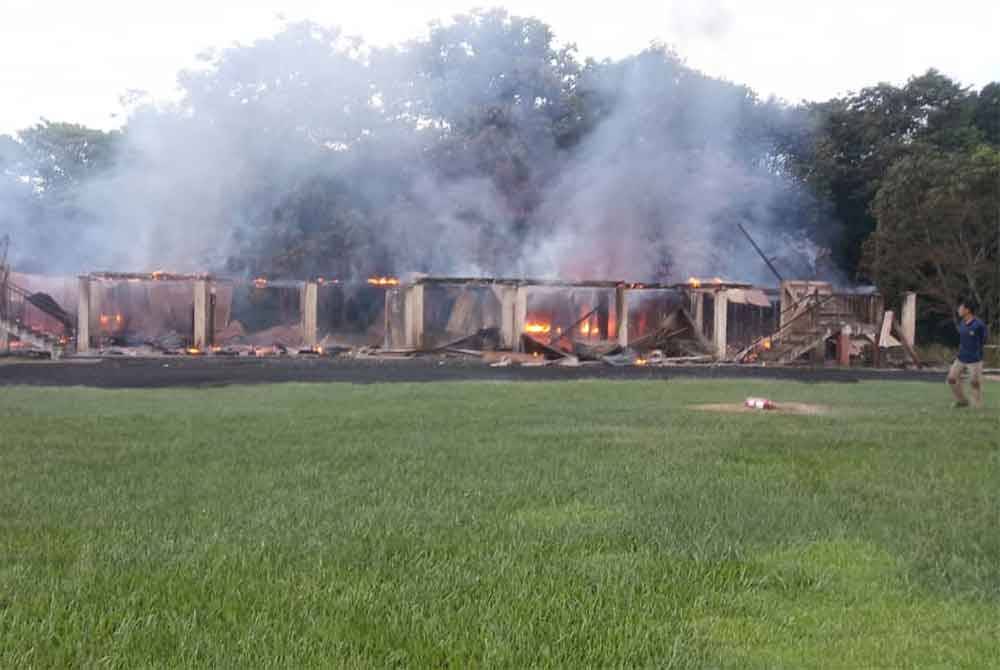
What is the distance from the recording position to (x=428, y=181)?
39.4m

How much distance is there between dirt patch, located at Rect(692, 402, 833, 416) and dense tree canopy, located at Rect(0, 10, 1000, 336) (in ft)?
78.5

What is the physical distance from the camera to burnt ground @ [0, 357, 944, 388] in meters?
20.3

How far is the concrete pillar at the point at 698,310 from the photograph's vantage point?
35188mm

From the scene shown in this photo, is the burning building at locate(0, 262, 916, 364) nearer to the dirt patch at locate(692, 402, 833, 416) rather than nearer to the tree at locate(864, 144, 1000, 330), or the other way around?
the tree at locate(864, 144, 1000, 330)

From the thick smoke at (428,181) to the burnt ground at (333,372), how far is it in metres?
10.1

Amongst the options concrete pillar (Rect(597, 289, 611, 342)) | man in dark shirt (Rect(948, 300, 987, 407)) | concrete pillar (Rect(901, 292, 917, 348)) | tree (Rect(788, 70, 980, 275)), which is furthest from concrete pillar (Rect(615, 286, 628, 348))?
man in dark shirt (Rect(948, 300, 987, 407))

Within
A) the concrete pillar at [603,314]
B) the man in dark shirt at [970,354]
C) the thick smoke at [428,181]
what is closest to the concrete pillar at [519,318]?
the concrete pillar at [603,314]

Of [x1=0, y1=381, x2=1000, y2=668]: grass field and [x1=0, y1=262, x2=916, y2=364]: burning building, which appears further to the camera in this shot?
[x1=0, y1=262, x2=916, y2=364]: burning building

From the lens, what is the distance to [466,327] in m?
37.6

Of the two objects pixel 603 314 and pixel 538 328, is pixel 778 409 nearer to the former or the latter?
pixel 538 328

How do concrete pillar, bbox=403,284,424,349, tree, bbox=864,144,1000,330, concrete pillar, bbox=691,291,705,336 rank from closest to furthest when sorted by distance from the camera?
tree, bbox=864,144,1000,330, concrete pillar, bbox=403,284,424,349, concrete pillar, bbox=691,291,705,336

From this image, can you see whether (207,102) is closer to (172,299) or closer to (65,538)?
(172,299)

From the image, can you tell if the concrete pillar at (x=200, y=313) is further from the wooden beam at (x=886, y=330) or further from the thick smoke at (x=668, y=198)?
the wooden beam at (x=886, y=330)

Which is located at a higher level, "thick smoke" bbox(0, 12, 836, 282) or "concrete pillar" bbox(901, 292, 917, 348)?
"thick smoke" bbox(0, 12, 836, 282)
